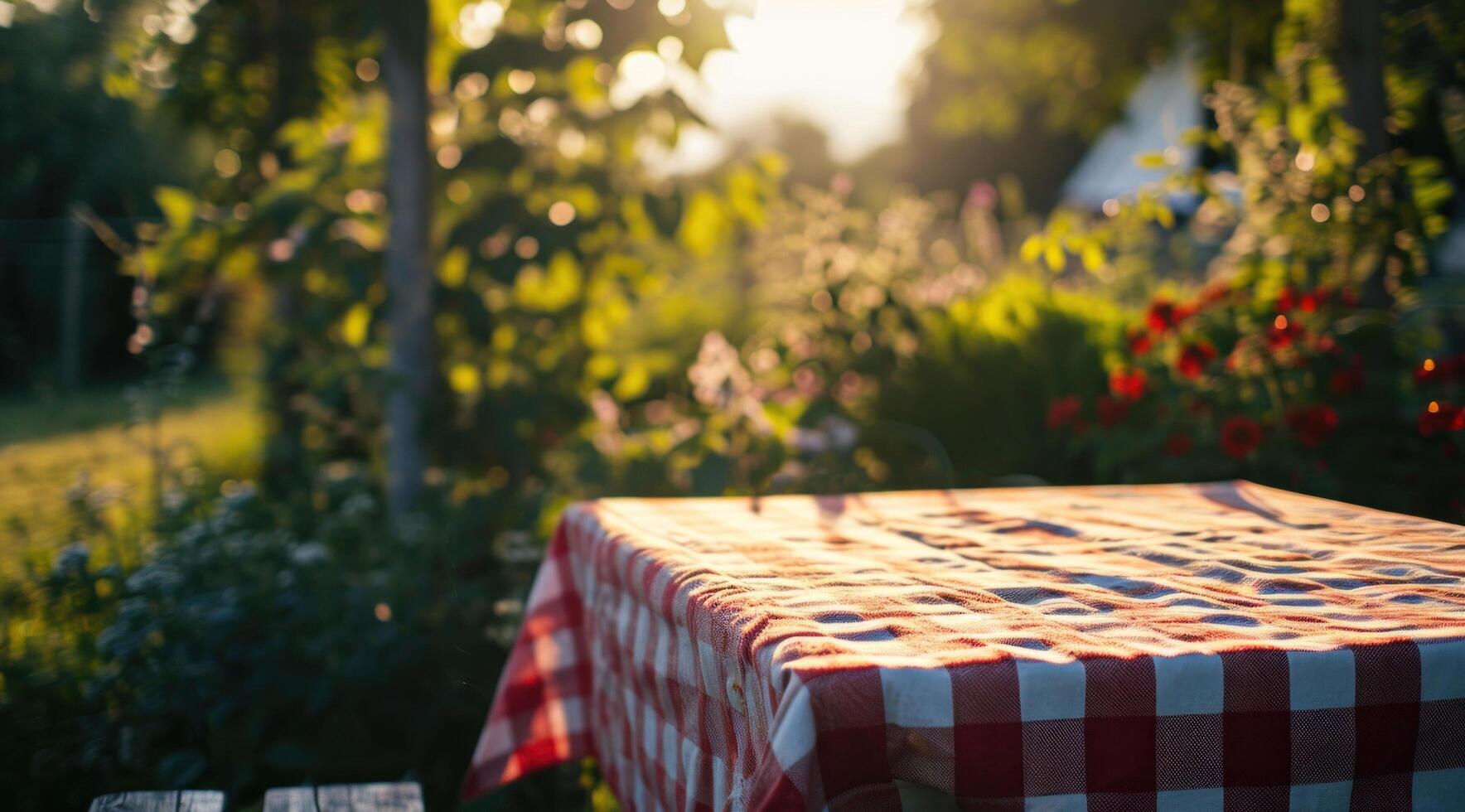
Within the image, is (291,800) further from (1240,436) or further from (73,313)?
(73,313)

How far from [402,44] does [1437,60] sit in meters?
3.44

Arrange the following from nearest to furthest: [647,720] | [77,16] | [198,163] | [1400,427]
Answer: [647,720]
[1400,427]
[77,16]
[198,163]

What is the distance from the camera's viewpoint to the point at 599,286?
3.81 metres

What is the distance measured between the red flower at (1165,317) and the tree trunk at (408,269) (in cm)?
226

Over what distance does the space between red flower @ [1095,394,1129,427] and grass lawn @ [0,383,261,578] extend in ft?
8.69

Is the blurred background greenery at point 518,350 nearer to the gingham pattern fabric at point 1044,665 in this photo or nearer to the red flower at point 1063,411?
the red flower at point 1063,411

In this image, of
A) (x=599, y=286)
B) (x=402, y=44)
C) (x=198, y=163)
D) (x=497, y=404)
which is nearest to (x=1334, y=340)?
(x=599, y=286)

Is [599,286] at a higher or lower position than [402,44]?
lower

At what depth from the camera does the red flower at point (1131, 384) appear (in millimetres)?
3498

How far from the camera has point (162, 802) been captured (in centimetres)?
149

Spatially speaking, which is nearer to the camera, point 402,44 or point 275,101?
point 402,44

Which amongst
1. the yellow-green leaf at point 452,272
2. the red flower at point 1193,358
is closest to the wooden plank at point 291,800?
the yellow-green leaf at point 452,272

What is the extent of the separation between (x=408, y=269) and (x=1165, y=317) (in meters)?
2.36

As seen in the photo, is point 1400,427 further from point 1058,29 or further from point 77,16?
point 77,16
